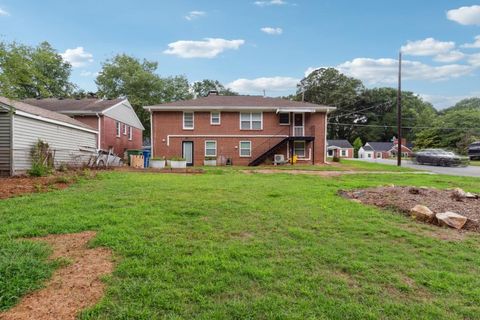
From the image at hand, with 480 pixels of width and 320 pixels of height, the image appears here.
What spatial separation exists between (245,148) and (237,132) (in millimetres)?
1382

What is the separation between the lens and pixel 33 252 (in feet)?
11.0

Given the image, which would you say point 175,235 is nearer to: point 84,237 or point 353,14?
point 84,237

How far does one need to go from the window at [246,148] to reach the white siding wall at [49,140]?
412 inches

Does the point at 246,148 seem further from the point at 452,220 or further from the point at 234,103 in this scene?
the point at 452,220

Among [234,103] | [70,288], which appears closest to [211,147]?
[234,103]

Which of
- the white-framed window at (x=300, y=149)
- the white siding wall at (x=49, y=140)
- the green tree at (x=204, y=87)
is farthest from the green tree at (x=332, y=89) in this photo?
the white siding wall at (x=49, y=140)

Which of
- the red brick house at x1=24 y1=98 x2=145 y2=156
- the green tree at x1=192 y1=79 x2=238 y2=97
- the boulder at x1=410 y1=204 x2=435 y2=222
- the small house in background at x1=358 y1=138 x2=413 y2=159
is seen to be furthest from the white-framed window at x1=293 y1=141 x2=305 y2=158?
the small house in background at x1=358 y1=138 x2=413 y2=159

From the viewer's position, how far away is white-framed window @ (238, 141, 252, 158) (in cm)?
2147

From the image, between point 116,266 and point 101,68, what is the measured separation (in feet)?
138

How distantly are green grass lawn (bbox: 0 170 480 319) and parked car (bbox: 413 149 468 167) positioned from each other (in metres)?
23.2

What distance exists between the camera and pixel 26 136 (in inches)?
457

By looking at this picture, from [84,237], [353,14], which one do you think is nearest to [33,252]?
[84,237]

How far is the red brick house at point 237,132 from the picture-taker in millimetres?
21141

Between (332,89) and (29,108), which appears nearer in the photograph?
(29,108)
